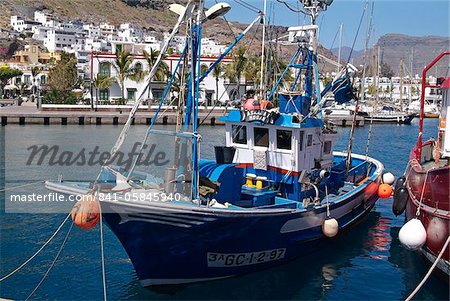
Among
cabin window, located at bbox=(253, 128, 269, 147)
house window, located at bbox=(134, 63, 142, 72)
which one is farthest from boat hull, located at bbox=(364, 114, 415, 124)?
cabin window, located at bbox=(253, 128, 269, 147)

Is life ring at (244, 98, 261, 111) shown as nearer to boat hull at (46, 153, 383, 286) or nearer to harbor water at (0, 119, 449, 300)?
boat hull at (46, 153, 383, 286)

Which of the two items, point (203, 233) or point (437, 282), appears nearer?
point (203, 233)

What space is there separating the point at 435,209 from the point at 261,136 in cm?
519

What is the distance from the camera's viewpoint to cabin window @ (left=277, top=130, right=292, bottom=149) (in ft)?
47.7

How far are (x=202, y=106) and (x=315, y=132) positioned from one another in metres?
48.7

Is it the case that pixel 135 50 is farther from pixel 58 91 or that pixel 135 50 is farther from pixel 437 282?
pixel 437 282

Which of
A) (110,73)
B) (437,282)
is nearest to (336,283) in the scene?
(437,282)

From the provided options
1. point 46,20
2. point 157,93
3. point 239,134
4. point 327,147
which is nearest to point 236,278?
point 239,134

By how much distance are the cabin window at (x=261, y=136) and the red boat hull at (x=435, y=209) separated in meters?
4.53

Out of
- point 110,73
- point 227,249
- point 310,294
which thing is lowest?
point 310,294

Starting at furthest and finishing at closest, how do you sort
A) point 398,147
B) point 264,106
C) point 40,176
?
point 398,147, point 40,176, point 264,106

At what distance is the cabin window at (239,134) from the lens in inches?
598

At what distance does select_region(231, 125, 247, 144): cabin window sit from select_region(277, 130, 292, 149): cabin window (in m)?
1.10

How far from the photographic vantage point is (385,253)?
53.6ft
